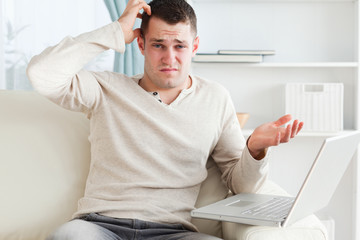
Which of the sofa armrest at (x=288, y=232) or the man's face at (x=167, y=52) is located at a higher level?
the man's face at (x=167, y=52)

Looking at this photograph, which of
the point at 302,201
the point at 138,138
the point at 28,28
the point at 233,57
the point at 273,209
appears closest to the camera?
the point at 302,201

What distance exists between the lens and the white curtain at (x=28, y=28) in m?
1.86

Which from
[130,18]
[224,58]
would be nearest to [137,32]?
[130,18]

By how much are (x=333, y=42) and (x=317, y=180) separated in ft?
5.53

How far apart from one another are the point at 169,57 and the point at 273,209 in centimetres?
53

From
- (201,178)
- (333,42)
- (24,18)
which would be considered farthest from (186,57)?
(333,42)

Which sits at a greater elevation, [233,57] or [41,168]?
[233,57]

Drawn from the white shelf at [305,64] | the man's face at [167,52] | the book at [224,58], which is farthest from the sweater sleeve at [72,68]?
the white shelf at [305,64]

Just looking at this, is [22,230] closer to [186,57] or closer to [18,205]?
[18,205]

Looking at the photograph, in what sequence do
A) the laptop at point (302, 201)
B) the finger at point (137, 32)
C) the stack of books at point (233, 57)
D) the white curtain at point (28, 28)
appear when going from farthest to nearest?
the stack of books at point (233, 57) → the white curtain at point (28, 28) → the finger at point (137, 32) → the laptop at point (302, 201)

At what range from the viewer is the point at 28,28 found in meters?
1.93

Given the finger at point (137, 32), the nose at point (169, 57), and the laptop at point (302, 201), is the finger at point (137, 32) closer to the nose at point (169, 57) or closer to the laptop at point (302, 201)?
the nose at point (169, 57)

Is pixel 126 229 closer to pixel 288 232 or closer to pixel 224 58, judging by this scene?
pixel 288 232

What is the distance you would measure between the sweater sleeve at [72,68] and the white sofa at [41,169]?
6.8 inches
